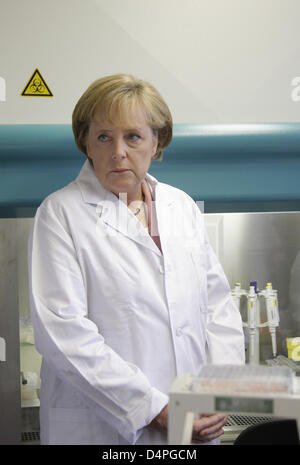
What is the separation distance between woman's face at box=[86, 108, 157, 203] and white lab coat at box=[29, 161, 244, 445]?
0.05 m

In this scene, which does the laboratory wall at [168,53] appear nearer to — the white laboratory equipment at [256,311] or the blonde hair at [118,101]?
the blonde hair at [118,101]

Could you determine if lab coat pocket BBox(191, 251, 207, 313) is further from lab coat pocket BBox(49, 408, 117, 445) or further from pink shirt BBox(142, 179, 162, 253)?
lab coat pocket BBox(49, 408, 117, 445)

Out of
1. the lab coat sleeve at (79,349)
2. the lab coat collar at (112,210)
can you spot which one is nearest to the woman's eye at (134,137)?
the lab coat collar at (112,210)

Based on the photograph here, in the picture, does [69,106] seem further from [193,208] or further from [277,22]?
[277,22]

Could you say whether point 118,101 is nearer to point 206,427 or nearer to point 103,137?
point 103,137

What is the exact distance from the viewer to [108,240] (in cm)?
141

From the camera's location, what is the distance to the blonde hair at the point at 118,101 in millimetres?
1376

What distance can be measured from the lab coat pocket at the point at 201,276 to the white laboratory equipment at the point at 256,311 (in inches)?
18.4

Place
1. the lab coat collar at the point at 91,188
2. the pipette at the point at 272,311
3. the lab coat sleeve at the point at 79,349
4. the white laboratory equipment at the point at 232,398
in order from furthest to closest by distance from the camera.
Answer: the pipette at the point at 272,311
the lab coat collar at the point at 91,188
the lab coat sleeve at the point at 79,349
the white laboratory equipment at the point at 232,398

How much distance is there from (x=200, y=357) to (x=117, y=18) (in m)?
1.18

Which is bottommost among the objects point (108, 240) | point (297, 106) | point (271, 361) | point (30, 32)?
point (271, 361)

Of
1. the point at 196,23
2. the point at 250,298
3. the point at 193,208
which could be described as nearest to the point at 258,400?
the point at 193,208

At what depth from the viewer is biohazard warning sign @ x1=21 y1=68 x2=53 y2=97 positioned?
6.13 ft

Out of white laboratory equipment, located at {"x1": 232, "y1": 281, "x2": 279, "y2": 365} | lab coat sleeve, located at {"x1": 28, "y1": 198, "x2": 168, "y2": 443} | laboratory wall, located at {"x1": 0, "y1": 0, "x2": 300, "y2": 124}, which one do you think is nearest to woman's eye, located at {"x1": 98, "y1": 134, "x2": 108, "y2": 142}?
lab coat sleeve, located at {"x1": 28, "y1": 198, "x2": 168, "y2": 443}
